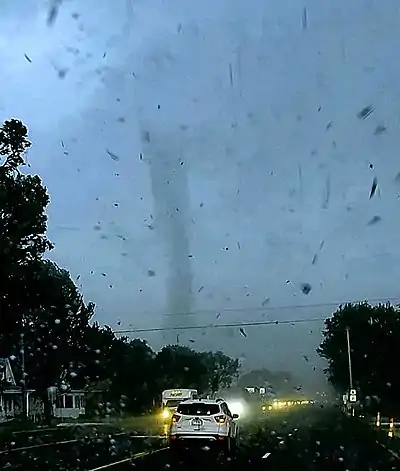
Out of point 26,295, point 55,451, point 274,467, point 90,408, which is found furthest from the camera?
point 90,408

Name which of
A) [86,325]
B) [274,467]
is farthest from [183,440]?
[86,325]

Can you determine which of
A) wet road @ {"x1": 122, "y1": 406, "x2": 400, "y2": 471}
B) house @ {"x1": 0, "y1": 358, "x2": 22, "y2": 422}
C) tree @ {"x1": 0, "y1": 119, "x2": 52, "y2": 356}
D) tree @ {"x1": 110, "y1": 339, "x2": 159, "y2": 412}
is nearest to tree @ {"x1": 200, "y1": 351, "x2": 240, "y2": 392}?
tree @ {"x1": 110, "y1": 339, "x2": 159, "y2": 412}

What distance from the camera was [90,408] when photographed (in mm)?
103750

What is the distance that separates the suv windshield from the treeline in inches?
706

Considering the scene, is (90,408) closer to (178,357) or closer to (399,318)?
(178,357)

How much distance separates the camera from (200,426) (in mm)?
28250

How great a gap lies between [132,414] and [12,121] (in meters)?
53.4

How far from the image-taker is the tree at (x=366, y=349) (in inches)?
3206

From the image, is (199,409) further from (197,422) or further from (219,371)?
(219,371)

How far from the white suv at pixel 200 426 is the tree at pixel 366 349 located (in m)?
49.3

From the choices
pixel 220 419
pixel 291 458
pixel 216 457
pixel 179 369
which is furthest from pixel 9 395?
pixel 291 458

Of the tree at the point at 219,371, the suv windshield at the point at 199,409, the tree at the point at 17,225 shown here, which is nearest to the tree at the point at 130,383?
the tree at the point at 219,371

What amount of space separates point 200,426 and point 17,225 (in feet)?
63.0

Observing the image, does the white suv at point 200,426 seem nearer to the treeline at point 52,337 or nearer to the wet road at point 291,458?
the wet road at point 291,458
